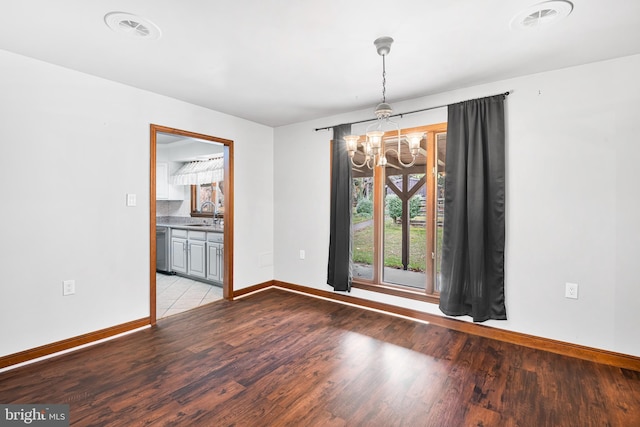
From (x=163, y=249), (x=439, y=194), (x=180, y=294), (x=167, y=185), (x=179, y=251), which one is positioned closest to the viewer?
(x=439, y=194)

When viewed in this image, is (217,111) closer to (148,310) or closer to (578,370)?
(148,310)

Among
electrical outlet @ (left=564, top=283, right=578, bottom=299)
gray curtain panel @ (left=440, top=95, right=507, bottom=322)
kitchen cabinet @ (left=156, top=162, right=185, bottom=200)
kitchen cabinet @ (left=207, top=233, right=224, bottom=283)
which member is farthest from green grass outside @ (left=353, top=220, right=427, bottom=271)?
kitchen cabinet @ (left=156, top=162, right=185, bottom=200)

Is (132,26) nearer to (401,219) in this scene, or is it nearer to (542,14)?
(542,14)

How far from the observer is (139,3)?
5.97ft

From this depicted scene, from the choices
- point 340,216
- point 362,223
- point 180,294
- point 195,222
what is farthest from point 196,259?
point 362,223

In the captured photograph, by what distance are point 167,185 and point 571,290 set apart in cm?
653

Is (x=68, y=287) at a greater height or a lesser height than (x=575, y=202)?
lesser

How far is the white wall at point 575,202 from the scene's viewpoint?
2.46m

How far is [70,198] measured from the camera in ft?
8.91

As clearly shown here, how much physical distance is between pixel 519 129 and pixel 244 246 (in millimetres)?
3644

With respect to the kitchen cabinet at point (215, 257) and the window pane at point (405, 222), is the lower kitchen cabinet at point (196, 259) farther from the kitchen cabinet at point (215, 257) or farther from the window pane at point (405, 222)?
the window pane at point (405, 222)

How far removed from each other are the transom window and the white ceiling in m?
0.82

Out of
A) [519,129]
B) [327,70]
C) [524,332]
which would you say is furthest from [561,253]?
[327,70]

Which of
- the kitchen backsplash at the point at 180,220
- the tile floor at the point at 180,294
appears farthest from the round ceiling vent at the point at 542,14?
the kitchen backsplash at the point at 180,220
